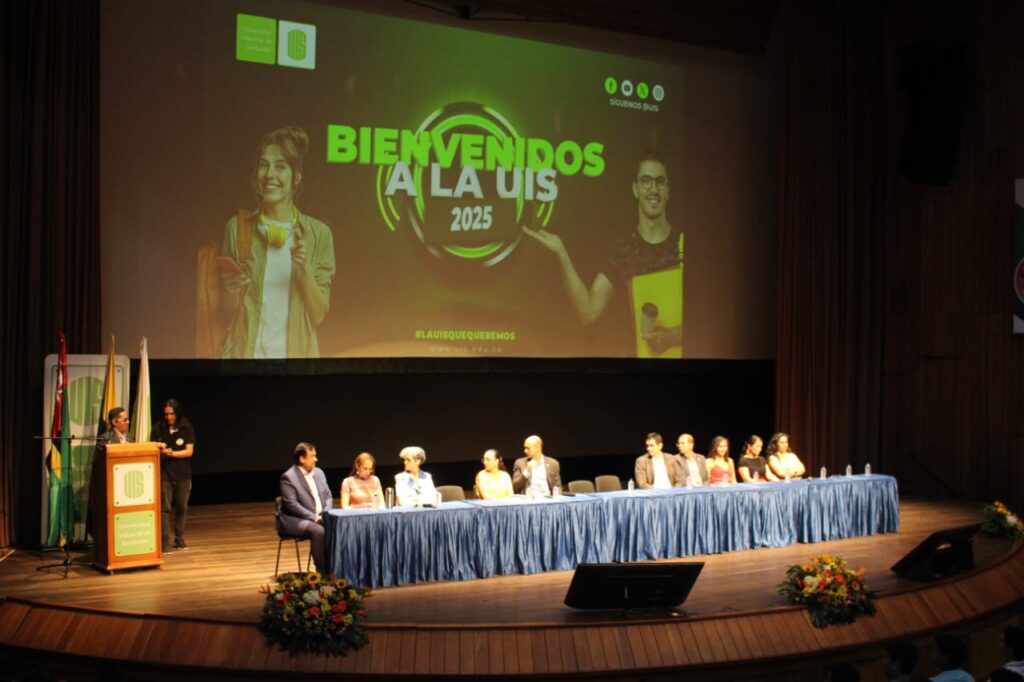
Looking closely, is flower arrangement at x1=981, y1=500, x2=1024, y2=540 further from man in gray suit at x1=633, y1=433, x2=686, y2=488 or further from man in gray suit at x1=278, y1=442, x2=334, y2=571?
man in gray suit at x1=278, y1=442, x2=334, y2=571

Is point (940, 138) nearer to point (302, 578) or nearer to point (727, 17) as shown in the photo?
point (727, 17)

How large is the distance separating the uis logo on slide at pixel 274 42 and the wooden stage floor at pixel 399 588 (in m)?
4.00

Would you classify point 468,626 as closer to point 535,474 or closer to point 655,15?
point 535,474

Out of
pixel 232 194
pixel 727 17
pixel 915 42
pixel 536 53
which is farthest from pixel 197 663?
pixel 915 42

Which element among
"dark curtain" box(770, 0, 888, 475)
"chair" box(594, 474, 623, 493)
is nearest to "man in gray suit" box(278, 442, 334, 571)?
"chair" box(594, 474, 623, 493)

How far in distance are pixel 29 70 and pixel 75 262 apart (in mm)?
1483

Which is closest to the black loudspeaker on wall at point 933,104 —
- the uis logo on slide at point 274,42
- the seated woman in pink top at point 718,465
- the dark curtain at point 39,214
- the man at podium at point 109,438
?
the seated woman in pink top at point 718,465

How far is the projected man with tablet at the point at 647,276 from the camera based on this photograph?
11070mm

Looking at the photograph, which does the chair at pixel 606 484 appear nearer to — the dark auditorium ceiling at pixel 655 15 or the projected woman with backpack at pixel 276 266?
the projected woman with backpack at pixel 276 266

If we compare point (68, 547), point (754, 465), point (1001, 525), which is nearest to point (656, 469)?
point (754, 465)

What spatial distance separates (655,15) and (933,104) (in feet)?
10.1

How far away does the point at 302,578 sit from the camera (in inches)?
237

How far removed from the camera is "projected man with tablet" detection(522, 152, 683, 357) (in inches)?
436

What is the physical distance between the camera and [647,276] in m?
11.4
